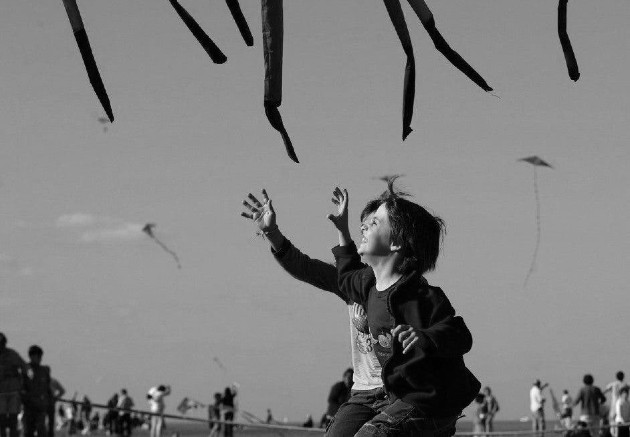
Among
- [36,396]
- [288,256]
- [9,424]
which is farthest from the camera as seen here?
[36,396]

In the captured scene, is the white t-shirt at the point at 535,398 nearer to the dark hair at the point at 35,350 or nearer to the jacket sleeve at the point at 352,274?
the dark hair at the point at 35,350

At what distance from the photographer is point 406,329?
3410 mm

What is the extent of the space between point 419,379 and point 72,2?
2706 mm

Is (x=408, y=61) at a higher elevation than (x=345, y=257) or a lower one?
lower

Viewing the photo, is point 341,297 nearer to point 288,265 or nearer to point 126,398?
point 288,265

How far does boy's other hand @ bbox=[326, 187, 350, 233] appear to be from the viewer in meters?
4.62

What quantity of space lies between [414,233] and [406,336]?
25.6 inches

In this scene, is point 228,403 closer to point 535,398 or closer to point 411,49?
point 535,398

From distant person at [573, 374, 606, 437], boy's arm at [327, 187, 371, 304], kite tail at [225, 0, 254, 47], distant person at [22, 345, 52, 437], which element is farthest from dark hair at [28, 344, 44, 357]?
kite tail at [225, 0, 254, 47]

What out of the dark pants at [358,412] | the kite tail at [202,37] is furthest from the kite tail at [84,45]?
the dark pants at [358,412]

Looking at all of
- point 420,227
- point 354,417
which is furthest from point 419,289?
point 354,417

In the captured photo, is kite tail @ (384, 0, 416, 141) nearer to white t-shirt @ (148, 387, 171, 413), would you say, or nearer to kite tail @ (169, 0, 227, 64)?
kite tail @ (169, 0, 227, 64)

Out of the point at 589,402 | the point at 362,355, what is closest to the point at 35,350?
the point at 589,402

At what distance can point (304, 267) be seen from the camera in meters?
4.83
